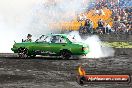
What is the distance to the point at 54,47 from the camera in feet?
72.0

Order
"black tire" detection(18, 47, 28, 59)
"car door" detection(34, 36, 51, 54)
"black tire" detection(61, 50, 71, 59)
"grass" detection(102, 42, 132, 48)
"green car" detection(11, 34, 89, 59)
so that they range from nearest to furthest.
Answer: "green car" detection(11, 34, 89, 59) < "black tire" detection(61, 50, 71, 59) < "car door" detection(34, 36, 51, 54) < "black tire" detection(18, 47, 28, 59) < "grass" detection(102, 42, 132, 48)

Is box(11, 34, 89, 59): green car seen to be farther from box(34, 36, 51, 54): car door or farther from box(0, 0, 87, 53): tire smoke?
box(0, 0, 87, 53): tire smoke

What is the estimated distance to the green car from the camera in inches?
846

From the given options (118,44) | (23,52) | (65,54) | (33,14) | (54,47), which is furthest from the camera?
(33,14)

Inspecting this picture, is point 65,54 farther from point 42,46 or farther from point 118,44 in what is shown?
point 118,44

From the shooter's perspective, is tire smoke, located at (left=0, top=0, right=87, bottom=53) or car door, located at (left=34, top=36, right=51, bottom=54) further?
tire smoke, located at (left=0, top=0, right=87, bottom=53)

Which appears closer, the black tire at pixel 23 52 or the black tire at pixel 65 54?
the black tire at pixel 65 54

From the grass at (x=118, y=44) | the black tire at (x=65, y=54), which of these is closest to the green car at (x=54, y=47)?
the black tire at (x=65, y=54)

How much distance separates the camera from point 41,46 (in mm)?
22266

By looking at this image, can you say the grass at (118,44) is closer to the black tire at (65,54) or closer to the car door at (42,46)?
the black tire at (65,54)

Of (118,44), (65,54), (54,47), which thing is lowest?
(118,44)

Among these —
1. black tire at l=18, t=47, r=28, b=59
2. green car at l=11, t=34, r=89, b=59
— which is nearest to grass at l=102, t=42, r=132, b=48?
green car at l=11, t=34, r=89, b=59

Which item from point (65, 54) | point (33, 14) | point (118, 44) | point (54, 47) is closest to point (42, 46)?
point (54, 47)

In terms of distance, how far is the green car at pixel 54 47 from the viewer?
21500 millimetres
